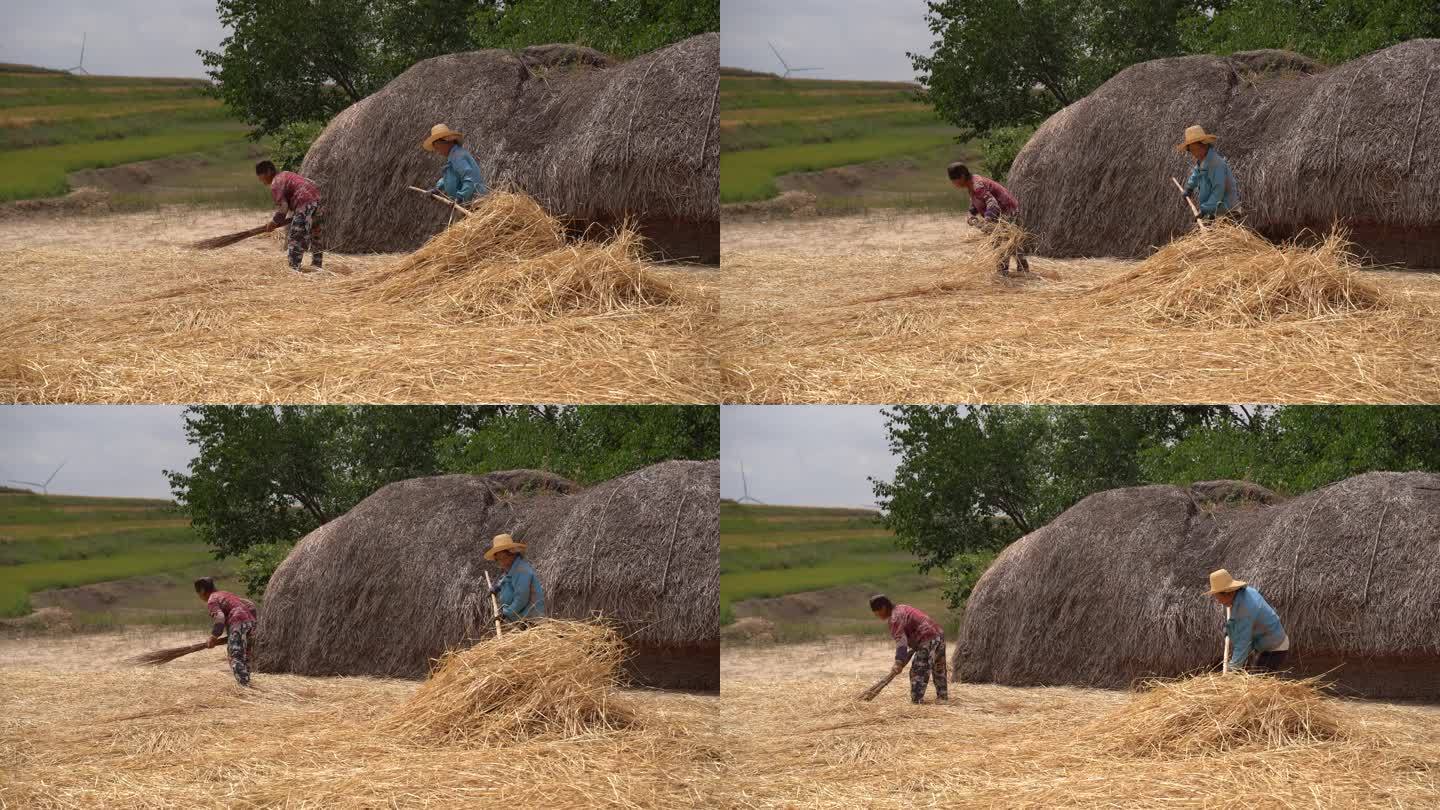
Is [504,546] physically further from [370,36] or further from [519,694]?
[370,36]

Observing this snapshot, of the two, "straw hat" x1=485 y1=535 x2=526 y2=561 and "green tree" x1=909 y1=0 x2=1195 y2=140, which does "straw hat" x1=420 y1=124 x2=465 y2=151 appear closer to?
"straw hat" x1=485 y1=535 x2=526 y2=561

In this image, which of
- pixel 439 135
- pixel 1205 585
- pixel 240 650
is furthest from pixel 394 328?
pixel 1205 585

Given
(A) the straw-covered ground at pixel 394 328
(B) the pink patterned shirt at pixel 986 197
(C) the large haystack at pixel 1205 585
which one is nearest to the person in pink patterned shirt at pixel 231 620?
(A) the straw-covered ground at pixel 394 328

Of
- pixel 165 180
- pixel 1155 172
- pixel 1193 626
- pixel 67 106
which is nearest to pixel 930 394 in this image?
pixel 1193 626

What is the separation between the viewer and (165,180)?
2312 centimetres

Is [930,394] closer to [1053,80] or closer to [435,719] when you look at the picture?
[435,719]

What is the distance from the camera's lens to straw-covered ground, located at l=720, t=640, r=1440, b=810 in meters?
7.98

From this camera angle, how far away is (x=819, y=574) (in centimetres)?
3053

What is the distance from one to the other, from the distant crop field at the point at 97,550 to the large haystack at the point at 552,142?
43.0 feet

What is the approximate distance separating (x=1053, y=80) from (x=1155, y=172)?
4461 millimetres

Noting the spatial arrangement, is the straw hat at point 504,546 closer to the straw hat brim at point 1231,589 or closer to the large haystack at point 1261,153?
the straw hat brim at point 1231,589

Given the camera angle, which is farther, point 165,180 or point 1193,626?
point 165,180

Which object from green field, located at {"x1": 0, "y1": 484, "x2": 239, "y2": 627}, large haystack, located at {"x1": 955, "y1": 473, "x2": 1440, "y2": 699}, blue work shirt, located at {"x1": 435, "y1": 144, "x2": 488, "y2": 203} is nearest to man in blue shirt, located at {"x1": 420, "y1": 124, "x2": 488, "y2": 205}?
blue work shirt, located at {"x1": 435, "y1": 144, "x2": 488, "y2": 203}

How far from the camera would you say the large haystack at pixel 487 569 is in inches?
468
